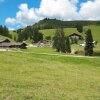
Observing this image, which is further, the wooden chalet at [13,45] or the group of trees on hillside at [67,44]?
the wooden chalet at [13,45]

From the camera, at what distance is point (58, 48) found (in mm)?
150000

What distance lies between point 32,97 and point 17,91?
7.75 ft

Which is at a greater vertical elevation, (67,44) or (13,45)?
(67,44)

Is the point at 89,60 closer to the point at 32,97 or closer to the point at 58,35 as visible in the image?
the point at 32,97

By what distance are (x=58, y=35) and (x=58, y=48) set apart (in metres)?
15.4

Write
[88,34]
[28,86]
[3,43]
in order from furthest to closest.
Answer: [3,43]
[88,34]
[28,86]

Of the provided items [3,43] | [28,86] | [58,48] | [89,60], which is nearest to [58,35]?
[58,48]

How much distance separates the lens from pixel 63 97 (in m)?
22.5

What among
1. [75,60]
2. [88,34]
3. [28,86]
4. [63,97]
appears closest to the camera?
[63,97]

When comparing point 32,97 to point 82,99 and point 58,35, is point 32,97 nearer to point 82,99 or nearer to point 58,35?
point 82,99

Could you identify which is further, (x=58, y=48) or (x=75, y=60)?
(x=58, y=48)

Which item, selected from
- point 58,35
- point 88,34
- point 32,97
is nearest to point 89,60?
point 32,97

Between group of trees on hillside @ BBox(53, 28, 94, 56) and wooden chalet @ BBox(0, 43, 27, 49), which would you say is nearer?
group of trees on hillside @ BBox(53, 28, 94, 56)

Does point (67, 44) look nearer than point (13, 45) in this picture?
Yes
